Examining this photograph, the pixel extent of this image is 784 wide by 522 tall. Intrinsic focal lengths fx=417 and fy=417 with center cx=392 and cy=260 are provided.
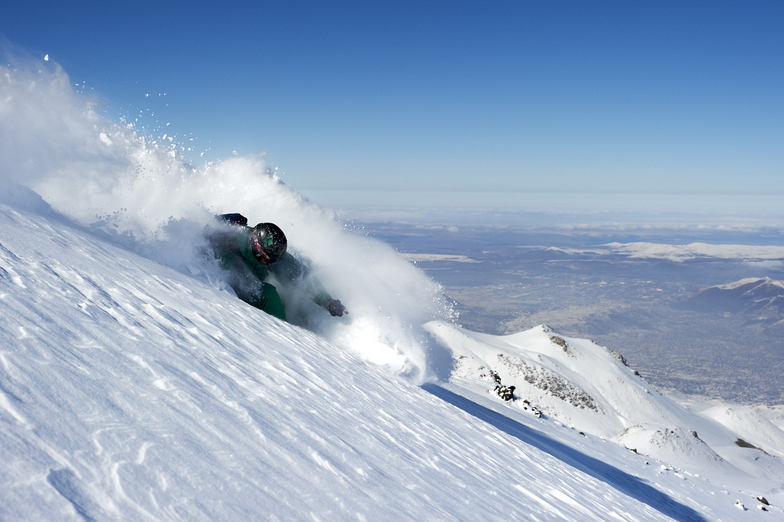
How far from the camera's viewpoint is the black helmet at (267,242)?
1032 cm

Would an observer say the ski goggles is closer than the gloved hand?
Yes

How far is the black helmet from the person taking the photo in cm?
1032

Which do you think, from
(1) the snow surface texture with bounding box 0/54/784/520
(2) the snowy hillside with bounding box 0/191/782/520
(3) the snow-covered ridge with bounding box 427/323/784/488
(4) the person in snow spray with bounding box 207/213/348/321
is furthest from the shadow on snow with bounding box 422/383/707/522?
(3) the snow-covered ridge with bounding box 427/323/784/488

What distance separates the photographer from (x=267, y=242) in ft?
33.8

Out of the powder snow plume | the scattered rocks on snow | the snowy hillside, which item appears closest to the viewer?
the snowy hillside

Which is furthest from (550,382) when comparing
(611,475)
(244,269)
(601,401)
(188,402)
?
(188,402)

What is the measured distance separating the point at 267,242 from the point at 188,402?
761cm

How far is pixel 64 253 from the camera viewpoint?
5.51m

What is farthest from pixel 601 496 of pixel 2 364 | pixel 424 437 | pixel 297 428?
pixel 2 364

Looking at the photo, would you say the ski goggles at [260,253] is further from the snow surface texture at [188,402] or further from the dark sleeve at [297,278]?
the dark sleeve at [297,278]

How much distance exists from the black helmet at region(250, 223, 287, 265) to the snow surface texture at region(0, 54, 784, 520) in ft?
3.96

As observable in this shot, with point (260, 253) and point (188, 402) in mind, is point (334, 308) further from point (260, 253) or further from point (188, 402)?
point (188, 402)

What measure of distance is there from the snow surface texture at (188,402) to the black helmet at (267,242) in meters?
1.21

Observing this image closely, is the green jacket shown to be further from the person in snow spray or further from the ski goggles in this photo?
the ski goggles
